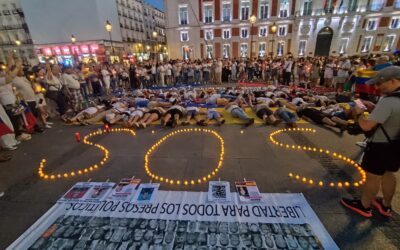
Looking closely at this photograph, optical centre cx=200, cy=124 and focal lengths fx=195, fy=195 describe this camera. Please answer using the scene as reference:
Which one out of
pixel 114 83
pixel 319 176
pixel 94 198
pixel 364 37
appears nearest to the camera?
pixel 94 198

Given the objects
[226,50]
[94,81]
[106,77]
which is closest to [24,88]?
[94,81]

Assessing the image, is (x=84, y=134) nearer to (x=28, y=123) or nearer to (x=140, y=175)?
(x=28, y=123)

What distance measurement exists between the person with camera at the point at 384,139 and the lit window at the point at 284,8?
119ft

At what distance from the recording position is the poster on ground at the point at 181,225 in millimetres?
2391

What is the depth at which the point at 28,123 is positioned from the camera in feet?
21.2

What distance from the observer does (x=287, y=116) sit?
246 inches

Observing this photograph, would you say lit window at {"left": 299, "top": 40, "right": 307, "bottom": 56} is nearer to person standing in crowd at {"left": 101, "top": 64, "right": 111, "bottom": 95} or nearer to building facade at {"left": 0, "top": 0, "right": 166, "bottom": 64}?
building facade at {"left": 0, "top": 0, "right": 166, "bottom": 64}

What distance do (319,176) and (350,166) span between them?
2.89ft

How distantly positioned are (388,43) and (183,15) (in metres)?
33.9

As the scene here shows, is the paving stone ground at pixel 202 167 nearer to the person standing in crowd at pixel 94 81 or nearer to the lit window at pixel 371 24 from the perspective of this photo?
the person standing in crowd at pixel 94 81

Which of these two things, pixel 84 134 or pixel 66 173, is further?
pixel 84 134

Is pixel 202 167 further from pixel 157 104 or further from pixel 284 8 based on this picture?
pixel 284 8

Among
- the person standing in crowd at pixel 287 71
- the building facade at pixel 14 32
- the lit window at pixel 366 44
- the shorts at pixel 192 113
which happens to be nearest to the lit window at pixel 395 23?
the lit window at pixel 366 44

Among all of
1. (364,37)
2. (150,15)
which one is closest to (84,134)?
(364,37)
